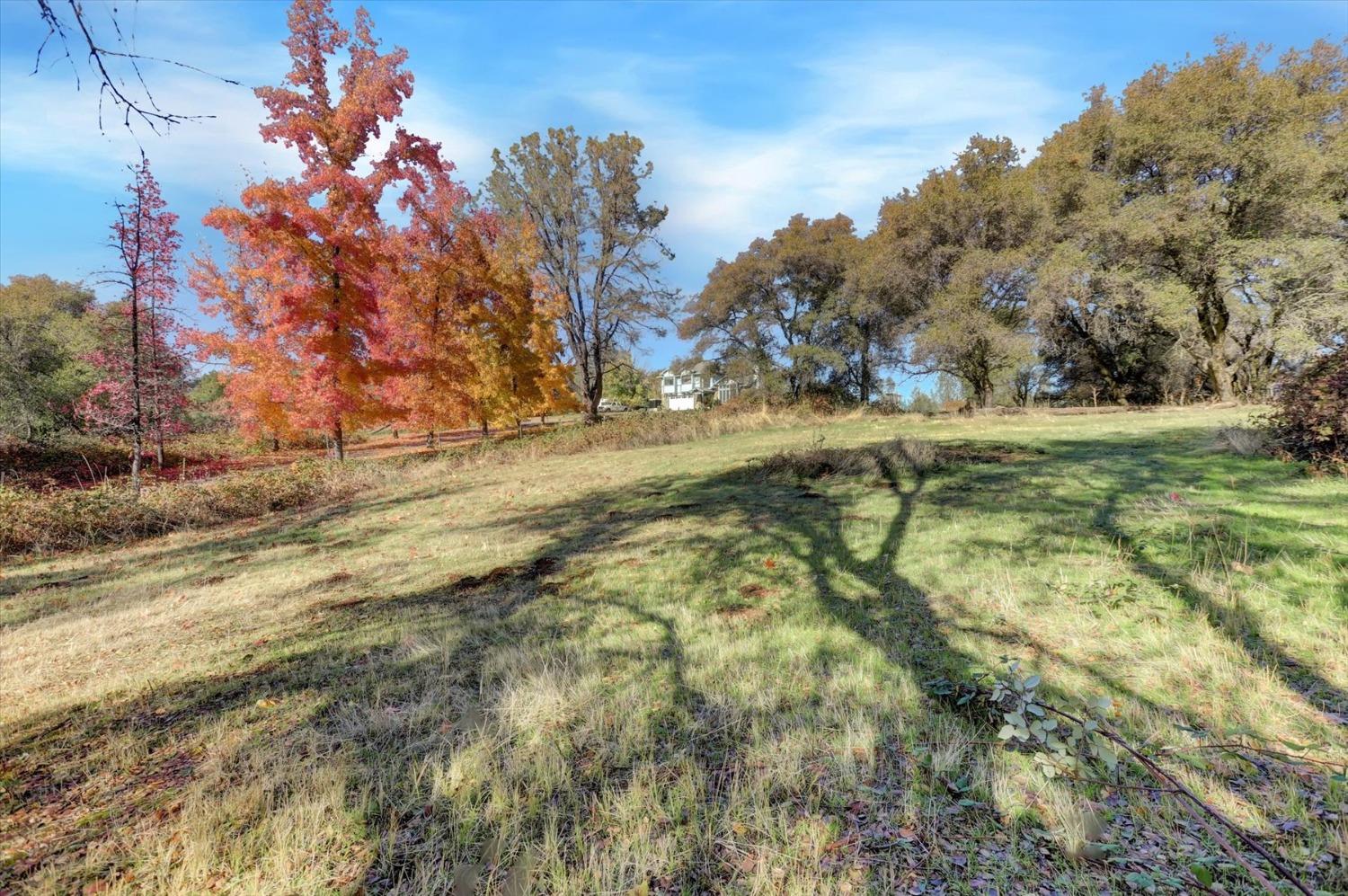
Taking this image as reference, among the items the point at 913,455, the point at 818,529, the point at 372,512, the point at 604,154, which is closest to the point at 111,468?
the point at 372,512

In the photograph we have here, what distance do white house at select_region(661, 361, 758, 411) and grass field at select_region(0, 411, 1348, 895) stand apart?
2600cm

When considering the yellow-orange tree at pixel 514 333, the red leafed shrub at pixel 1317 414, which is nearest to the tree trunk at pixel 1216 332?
the red leafed shrub at pixel 1317 414

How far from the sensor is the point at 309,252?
13906mm

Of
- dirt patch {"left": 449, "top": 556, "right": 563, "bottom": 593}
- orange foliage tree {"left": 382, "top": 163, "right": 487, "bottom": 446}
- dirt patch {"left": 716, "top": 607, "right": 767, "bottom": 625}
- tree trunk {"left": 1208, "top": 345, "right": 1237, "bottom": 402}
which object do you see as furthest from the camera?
tree trunk {"left": 1208, "top": 345, "right": 1237, "bottom": 402}

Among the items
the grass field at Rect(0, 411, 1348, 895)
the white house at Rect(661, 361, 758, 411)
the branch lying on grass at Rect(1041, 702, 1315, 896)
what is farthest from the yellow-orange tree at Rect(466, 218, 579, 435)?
the branch lying on grass at Rect(1041, 702, 1315, 896)

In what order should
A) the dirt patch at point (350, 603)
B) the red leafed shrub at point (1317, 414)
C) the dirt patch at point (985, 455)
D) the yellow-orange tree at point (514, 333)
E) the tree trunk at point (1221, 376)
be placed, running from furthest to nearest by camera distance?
the yellow-orange tree at point (514, 333), the tree trunk at point (1221, 376), the dirt patch at point (985, 455), the red leafed shrub at point (1317, 414), the dirt patch at point (350, 603)

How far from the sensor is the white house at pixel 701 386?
104 ft

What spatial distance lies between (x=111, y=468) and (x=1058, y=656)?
87.8 feet

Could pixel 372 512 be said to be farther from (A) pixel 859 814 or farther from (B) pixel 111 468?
(B) pixel 111 468

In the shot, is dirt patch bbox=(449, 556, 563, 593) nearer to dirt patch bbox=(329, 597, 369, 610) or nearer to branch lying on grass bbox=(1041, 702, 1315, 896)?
dirt patch bbox=(329, 597, 369, 610)

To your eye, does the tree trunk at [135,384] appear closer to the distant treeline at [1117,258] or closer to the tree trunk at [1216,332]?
the distant treeline at [1117,258]

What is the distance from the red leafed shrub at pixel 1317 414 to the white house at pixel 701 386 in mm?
24252

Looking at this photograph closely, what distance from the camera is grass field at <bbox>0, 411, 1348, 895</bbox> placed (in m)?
1.80

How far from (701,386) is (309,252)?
36.5 m
